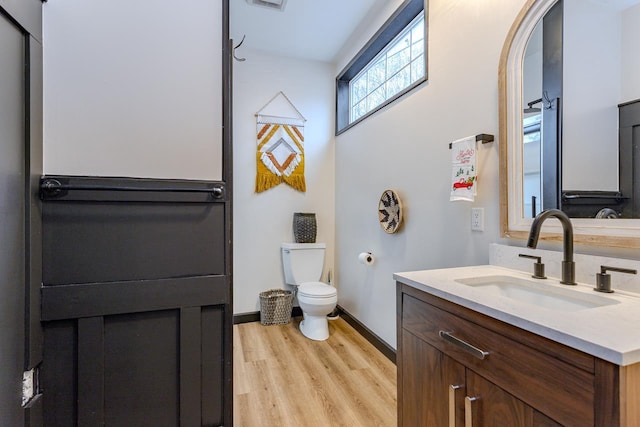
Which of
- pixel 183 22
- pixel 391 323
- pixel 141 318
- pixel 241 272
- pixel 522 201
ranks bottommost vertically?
pixel 391 323

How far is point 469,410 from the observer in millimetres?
875

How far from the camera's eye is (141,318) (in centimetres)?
106

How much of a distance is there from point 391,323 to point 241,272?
151 cm

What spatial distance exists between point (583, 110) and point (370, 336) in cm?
199

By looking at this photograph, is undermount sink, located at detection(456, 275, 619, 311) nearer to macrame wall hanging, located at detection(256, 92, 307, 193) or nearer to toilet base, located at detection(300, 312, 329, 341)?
toilet base, located at detection(300, 312, 329, 341)

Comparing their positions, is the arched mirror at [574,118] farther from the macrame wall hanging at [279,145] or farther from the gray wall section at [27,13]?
the macrame wall hanging at [279,145]

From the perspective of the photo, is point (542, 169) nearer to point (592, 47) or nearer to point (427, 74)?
point (592, 47)

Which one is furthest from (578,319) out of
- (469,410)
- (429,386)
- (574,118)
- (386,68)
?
(386,68)

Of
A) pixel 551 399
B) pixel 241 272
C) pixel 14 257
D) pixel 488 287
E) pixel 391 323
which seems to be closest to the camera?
pixel 551 399

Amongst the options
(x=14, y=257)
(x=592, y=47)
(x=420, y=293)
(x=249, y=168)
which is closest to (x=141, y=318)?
(x=14, y=257)

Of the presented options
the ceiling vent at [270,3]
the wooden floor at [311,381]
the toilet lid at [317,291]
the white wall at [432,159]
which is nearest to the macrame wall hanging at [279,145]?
the white wall at [432,159]

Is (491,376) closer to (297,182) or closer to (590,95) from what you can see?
(590,95)

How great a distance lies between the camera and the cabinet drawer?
629 mm

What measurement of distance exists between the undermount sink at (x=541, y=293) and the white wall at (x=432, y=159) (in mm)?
270
